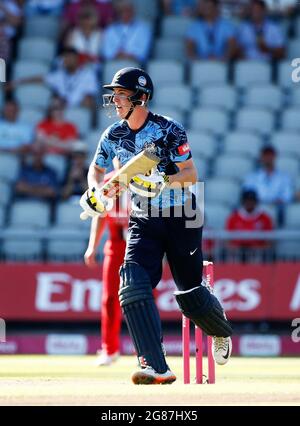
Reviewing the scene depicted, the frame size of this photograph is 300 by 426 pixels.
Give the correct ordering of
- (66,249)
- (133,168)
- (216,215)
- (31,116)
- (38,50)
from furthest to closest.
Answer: (38,50) < (31,116) < (216,215) < (66,249) < (133,168)

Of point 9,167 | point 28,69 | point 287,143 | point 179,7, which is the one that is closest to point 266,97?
point 287,143

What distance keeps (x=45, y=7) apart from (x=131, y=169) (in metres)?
11.1

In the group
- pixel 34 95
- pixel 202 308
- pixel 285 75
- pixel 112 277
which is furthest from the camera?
pixel 34 95

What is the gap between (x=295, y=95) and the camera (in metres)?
16.7

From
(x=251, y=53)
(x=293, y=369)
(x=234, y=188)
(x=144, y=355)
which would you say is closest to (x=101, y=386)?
(x=144, y=355)

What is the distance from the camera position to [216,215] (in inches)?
581

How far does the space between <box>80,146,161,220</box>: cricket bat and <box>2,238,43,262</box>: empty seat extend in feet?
21.6

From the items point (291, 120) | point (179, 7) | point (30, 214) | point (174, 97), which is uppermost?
point (179, 7)

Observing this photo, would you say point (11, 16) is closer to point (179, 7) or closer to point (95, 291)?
point (179, 7)

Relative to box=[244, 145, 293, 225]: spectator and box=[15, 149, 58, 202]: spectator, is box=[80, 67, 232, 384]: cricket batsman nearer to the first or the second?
box=[244, 145, 293, 225]: spectator
